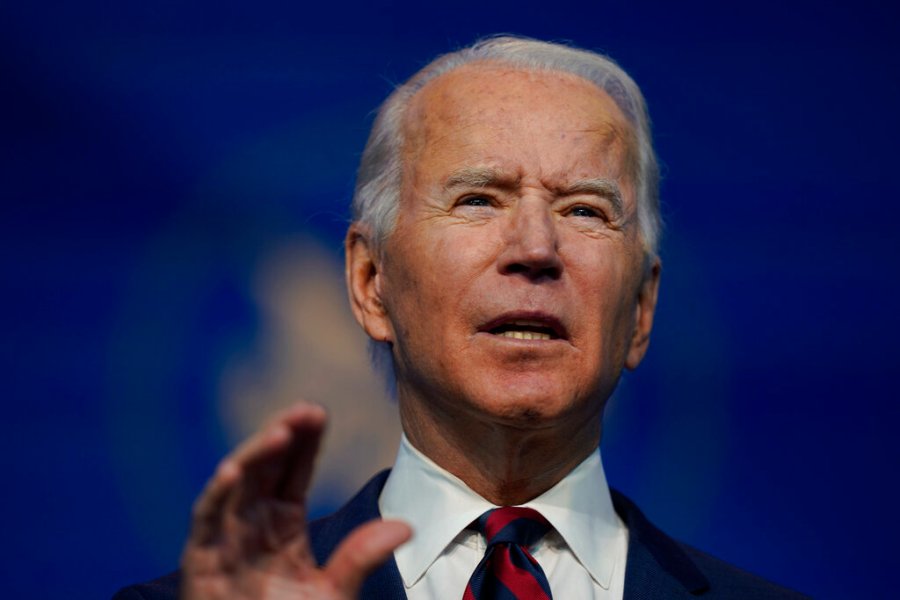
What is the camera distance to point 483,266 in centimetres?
195

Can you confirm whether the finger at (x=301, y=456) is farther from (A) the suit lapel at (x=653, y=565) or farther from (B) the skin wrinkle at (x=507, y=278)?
(A) the suit lapel at (x=653, y=565)

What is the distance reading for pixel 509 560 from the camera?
187 centimetres

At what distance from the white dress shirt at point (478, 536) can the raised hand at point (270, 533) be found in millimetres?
595

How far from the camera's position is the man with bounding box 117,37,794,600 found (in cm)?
192

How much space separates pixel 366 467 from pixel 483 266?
98 centimetres

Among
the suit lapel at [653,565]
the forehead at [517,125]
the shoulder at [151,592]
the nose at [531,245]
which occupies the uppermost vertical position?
the forehead at [517,125]

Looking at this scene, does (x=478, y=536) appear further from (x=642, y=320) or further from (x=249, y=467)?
(x=249, y=467)

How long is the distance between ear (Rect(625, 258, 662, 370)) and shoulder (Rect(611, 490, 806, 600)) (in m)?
0.27

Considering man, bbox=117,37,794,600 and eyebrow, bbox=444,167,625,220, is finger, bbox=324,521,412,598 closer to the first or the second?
man, bbox=117,37,794,600

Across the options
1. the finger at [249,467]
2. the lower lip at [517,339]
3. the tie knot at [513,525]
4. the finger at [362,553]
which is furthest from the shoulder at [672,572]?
the finger at [249,467]

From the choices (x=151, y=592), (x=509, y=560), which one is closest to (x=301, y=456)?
(x=509, y=560)

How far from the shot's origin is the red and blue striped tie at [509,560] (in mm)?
1831

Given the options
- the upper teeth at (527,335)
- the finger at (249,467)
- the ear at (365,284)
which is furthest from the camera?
the ear at (365,284)

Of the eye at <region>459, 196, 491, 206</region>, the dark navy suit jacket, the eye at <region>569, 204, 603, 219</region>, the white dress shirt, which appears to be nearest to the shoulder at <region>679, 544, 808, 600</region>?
the dark navy suit jacket
